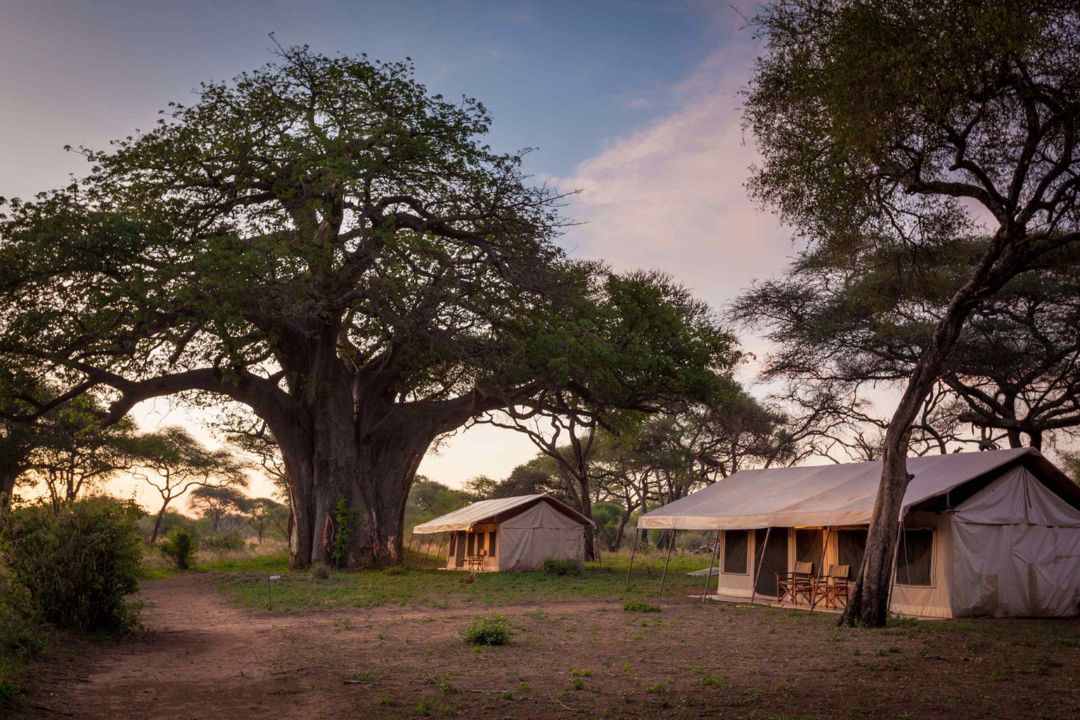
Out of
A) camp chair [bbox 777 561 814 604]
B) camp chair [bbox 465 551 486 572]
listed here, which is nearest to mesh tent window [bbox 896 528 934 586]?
camp chair [bbox 777 561 814 604]

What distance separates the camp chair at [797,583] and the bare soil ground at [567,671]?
300cm

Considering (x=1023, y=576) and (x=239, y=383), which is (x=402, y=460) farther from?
(x=1023, y=576)

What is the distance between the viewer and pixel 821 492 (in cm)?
1694

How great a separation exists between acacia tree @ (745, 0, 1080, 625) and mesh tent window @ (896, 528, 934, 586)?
263 centimetres

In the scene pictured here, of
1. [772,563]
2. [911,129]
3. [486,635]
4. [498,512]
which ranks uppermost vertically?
[911,129]

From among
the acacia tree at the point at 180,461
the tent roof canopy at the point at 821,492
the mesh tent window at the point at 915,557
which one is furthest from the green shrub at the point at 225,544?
the mesh tent window at the point at 915,557

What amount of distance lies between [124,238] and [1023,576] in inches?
647

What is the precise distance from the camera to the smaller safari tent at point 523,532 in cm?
2859

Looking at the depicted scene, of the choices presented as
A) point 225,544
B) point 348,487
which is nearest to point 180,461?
point 225,544

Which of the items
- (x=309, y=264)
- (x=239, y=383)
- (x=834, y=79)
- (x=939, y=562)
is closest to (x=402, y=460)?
(x=239, y=383)

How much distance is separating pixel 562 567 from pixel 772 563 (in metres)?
9.04

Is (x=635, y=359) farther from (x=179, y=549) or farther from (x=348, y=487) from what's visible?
(x=179, y=549)

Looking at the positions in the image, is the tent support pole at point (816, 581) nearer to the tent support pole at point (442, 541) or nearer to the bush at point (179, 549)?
the bush at point (179, 549)

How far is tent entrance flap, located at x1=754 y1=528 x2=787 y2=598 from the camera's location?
59.6ft
